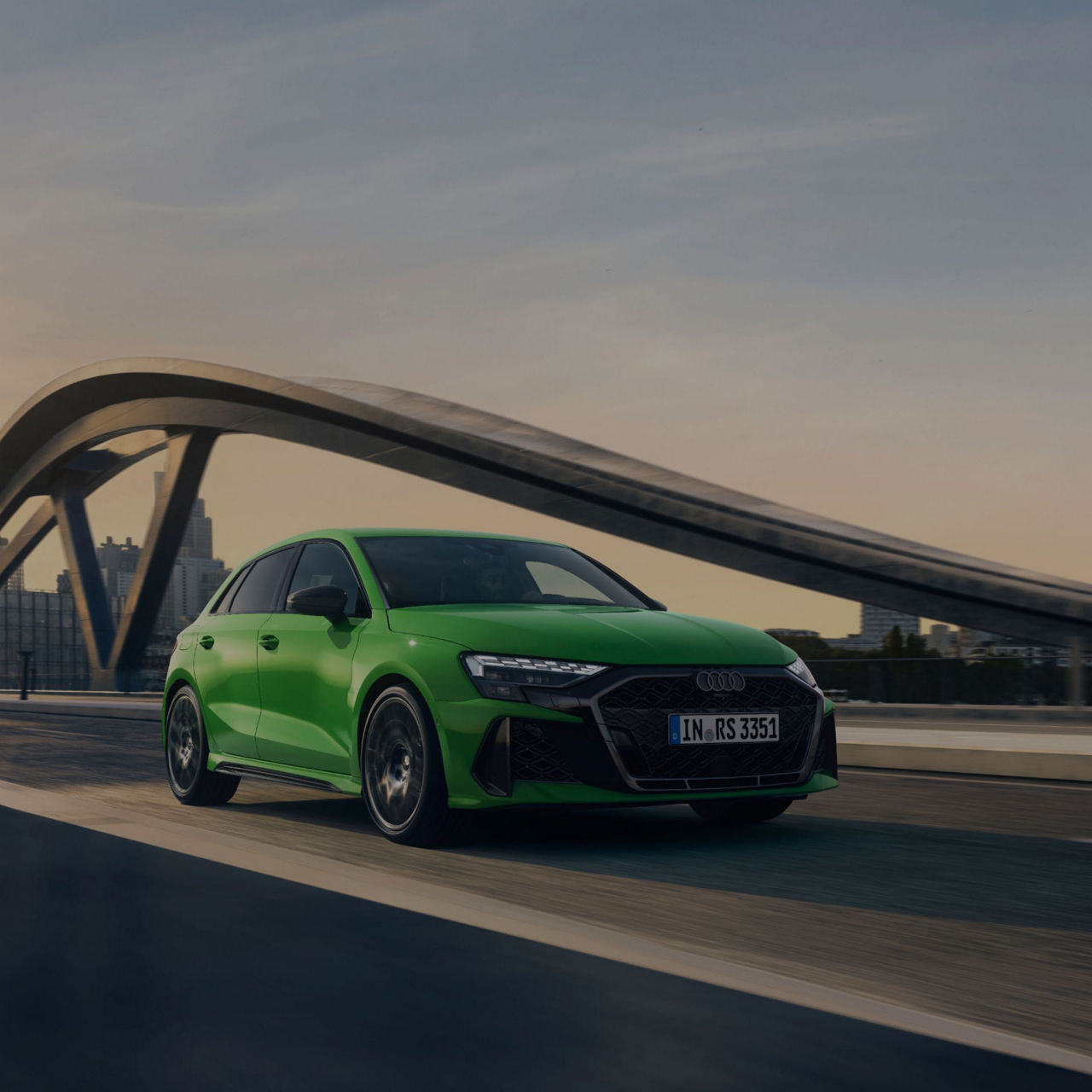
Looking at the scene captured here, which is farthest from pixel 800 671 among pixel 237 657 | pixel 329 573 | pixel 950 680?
pixel 950 680

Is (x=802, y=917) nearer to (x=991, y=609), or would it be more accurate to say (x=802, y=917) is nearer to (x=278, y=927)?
(x=278, y=927)

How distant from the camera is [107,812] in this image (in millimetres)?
8062

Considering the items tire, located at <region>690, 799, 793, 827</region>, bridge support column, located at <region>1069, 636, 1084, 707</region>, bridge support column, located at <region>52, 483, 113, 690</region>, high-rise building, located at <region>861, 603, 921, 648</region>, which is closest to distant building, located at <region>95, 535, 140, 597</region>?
bridge support column, located at <region>52, 483, 113, 690</region>

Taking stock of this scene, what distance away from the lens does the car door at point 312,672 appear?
7242mm

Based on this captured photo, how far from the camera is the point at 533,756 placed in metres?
6.28

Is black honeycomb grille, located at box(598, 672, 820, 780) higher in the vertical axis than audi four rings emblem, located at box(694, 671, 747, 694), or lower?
lower

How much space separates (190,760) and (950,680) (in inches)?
488

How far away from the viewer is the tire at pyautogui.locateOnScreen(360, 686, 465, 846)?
21.4 feet

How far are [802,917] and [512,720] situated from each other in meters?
1.75

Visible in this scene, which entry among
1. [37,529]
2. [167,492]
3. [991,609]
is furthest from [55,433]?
[991,609]

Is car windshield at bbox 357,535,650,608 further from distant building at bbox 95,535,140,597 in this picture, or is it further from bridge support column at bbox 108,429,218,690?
distant building at bbox 95,535,140,597

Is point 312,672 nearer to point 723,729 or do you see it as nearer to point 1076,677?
point 723,729

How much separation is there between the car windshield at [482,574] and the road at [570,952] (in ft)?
3.67

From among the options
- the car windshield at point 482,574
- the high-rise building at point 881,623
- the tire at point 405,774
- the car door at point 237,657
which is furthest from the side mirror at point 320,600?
the high-rise building at point 881,623
